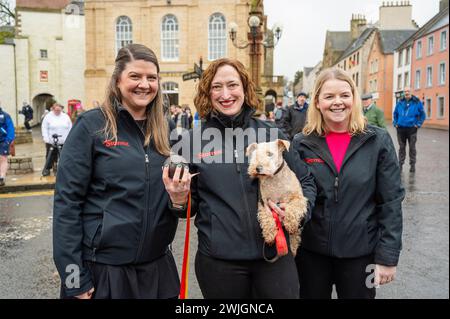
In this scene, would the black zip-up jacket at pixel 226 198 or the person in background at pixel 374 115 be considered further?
the person in background at pixel 374 115

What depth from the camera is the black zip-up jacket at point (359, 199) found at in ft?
8.75

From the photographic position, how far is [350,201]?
2.68m

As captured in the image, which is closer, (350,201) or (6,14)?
(350,201)

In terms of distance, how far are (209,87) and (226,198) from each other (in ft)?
2.47

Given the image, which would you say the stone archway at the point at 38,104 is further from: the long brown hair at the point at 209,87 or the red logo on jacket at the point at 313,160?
the red logo on jacket at the point at 313,160

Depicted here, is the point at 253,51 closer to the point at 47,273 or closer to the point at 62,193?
the point at 47,273

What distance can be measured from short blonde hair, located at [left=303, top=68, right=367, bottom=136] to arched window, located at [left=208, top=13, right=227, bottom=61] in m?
35.4

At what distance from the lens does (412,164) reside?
11.4m

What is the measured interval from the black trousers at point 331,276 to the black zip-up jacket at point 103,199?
1115 mm

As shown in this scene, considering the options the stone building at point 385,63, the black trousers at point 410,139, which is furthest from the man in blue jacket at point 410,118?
the stone building at point 385,63

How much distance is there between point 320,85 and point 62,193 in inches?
73.4

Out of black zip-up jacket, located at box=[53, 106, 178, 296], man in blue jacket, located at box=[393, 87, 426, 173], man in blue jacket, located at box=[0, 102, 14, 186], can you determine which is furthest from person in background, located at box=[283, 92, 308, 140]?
black zip-up jacket, located at box=[53, 106, 178, 296]

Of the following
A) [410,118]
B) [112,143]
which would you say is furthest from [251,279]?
[410,118]

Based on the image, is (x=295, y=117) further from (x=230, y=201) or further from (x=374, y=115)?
(x=230, y=201)
